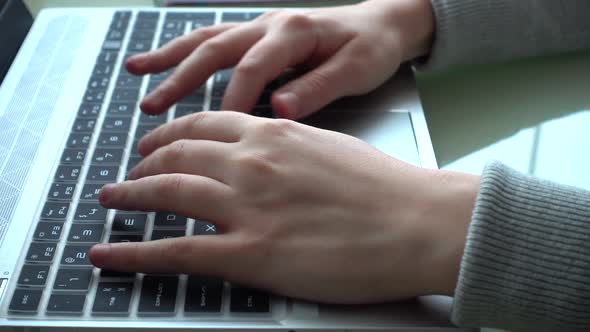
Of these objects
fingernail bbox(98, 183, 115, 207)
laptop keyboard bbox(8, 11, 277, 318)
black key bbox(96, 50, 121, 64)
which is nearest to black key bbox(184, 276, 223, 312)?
laptop keyboard bbox(8, 11, 277, 318)

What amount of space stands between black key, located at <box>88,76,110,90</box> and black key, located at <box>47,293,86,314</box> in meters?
0.29

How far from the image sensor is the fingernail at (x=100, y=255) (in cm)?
47

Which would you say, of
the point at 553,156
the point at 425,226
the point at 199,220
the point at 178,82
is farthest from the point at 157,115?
the point at 553,156

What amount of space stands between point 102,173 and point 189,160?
99 millimetres

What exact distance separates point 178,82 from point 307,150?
20 cm

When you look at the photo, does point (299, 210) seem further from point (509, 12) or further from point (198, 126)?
point (509, 12)

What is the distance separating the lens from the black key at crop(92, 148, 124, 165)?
587mm

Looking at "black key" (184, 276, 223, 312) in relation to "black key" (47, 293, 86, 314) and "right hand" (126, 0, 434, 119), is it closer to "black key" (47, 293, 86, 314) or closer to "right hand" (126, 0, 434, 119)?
"black key" (47, 293, 86, 314)

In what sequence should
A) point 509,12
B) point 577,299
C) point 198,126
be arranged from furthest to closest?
point 509,12, point 198,126, point 577,299

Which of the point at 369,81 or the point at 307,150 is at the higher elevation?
the point at 369,81

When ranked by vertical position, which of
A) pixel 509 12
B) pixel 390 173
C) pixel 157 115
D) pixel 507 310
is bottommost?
pixel 507 310

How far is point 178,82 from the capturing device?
65 centimetres

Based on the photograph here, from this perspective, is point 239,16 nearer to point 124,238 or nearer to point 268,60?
point 268,60

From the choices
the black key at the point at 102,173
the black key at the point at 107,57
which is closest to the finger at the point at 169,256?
the black key at the point at 102,173
